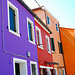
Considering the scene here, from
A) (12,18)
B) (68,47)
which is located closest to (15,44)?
(12,18)

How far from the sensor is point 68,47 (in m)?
19.5

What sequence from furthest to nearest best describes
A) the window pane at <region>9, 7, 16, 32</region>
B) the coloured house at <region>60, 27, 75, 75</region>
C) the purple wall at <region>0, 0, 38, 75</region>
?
the coloured house at <region>60, 27, 75, 75</region>, the window pane at <region>9, 7, 16, 32</region>, the purple wall at <region>0, 0, 38, 75</region>

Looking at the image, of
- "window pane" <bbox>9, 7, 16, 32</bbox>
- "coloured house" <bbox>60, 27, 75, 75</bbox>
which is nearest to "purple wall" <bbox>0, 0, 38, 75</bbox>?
"window pane" <bbox>9, 7, 16, 32</bbox>

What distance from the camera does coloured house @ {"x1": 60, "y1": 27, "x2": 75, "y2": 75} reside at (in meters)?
18.7

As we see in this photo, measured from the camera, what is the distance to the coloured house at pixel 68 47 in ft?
61.5

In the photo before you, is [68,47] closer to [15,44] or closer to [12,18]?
[12,18]

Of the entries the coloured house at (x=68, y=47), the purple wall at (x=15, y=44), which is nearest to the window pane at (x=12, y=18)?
the purple wall at (x=15, y=44)

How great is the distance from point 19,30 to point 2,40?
1.83m

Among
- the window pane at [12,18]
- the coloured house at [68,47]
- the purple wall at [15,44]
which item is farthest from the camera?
the coloured house at [68,47]

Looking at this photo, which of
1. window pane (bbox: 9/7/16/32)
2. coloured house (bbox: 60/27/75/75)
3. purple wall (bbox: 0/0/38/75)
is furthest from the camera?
coloured house (bbox: 60/27/75/75)

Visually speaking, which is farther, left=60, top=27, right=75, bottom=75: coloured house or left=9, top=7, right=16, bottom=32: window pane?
left=60, top=27, right=75, bottom=75: coloured house

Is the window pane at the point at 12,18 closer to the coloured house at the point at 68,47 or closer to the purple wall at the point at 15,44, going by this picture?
the purple wall at the point at 15,44

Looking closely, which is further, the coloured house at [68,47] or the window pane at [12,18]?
the coloured house at [68,47]

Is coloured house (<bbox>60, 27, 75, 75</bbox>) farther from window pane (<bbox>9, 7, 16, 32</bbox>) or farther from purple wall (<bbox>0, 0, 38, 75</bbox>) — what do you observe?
window pane (<bbox>9, 7, 16, 32</bbox>)
